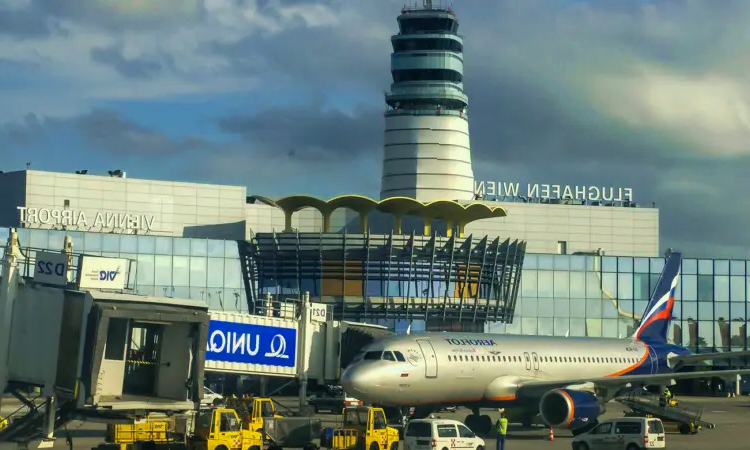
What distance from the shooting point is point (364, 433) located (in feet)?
144

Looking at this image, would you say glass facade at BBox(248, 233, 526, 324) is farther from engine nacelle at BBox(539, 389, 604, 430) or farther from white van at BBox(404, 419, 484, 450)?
→ white van at BBox(404, 419, 484, 450)

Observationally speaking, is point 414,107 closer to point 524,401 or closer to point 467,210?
point 467,210

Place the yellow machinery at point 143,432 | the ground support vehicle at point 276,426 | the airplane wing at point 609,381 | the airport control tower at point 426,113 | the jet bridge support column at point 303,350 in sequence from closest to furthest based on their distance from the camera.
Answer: the yellow machinery at point 143,432
the ground support vehicle at point 276,426
the jet bridge support column at point 303,350
the airplane wing at point 609,381
the airport control tower at point 426,113

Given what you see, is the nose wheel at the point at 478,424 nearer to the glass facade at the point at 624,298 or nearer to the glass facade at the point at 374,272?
the glass facade at the point at 374,272

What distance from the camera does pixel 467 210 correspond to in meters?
109

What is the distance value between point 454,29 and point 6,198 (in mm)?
65560

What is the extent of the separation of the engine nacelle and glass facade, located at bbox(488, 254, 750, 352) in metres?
61.5

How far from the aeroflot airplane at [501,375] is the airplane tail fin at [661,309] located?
18.4ft

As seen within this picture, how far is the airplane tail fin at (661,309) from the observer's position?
73.6m

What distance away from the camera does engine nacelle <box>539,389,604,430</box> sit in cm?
5425

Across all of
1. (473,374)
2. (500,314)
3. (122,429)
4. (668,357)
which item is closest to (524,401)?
(473,374)

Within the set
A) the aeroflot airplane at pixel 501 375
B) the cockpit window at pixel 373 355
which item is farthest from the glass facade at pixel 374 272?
the cockpit window at pixel 373 355

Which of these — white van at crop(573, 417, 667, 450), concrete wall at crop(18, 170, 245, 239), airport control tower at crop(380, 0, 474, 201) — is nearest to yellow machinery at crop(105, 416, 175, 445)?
white van at crop(573, 417, 667, 450)

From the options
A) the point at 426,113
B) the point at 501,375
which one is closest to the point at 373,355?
the point at 501,375
